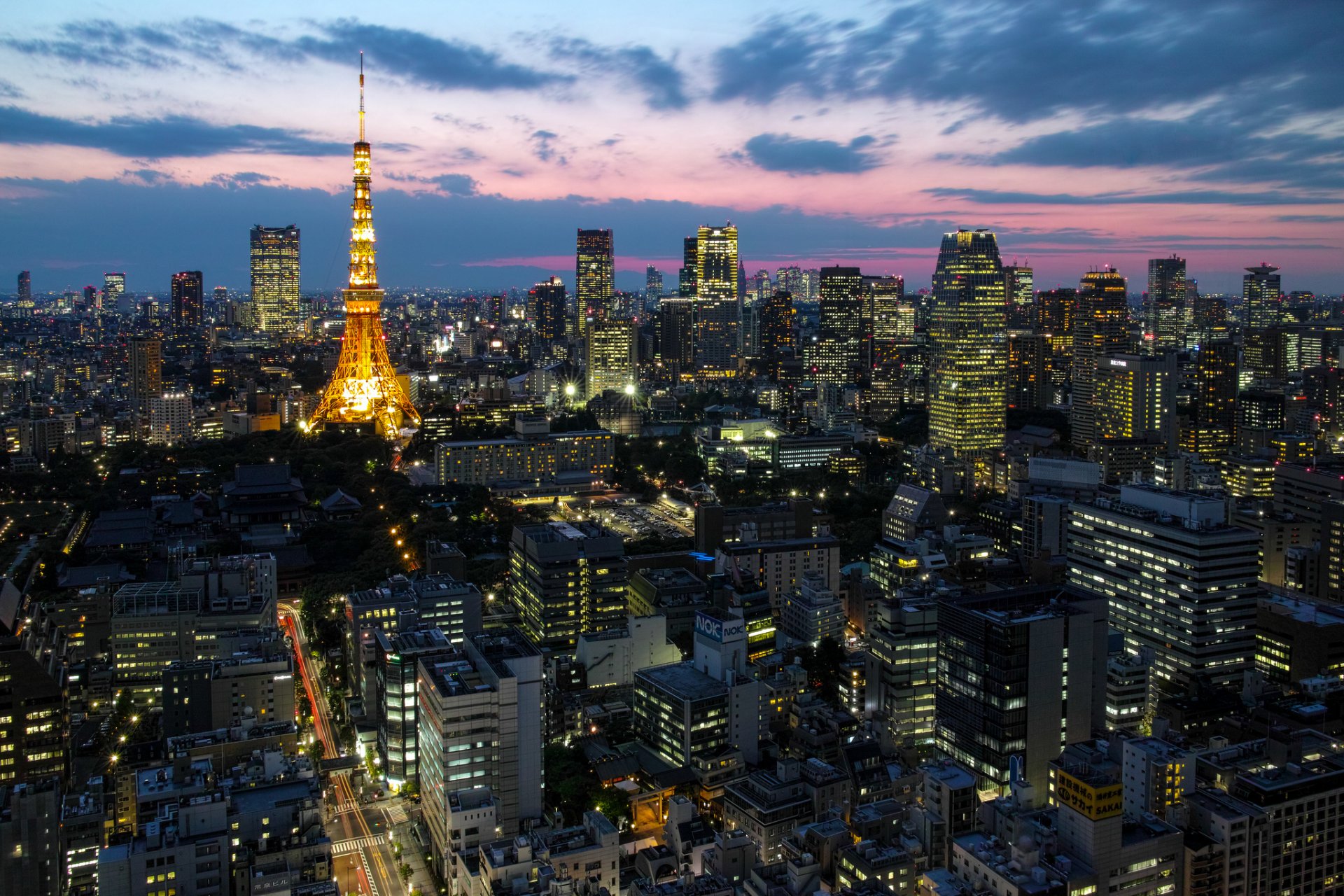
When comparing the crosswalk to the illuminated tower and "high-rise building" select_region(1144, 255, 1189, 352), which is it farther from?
"high-rise building" select_region(1144, 255, 1189, 352)

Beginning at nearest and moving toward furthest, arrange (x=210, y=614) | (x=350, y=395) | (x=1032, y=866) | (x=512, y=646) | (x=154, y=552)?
(x=1032, y=866), (x=512, y=646), (x=210, y=614), (x=154, y=552), (x=350, y=395)

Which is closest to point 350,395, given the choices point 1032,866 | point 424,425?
point 424,425

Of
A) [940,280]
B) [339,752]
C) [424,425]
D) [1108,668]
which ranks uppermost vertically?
[940,280]

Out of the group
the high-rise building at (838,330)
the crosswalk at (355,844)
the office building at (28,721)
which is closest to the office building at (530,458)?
the office building at (28,721)

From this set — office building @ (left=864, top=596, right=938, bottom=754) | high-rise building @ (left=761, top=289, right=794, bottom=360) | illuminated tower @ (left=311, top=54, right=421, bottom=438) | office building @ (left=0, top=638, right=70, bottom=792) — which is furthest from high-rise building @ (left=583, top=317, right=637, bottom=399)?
office building @ (left=0, top=638, right=70, bottom=792)

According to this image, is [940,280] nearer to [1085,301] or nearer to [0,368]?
[1085,301]

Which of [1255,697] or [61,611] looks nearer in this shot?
[1255,697]

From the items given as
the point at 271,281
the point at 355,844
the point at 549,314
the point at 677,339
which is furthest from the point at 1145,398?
the point at 271,281
